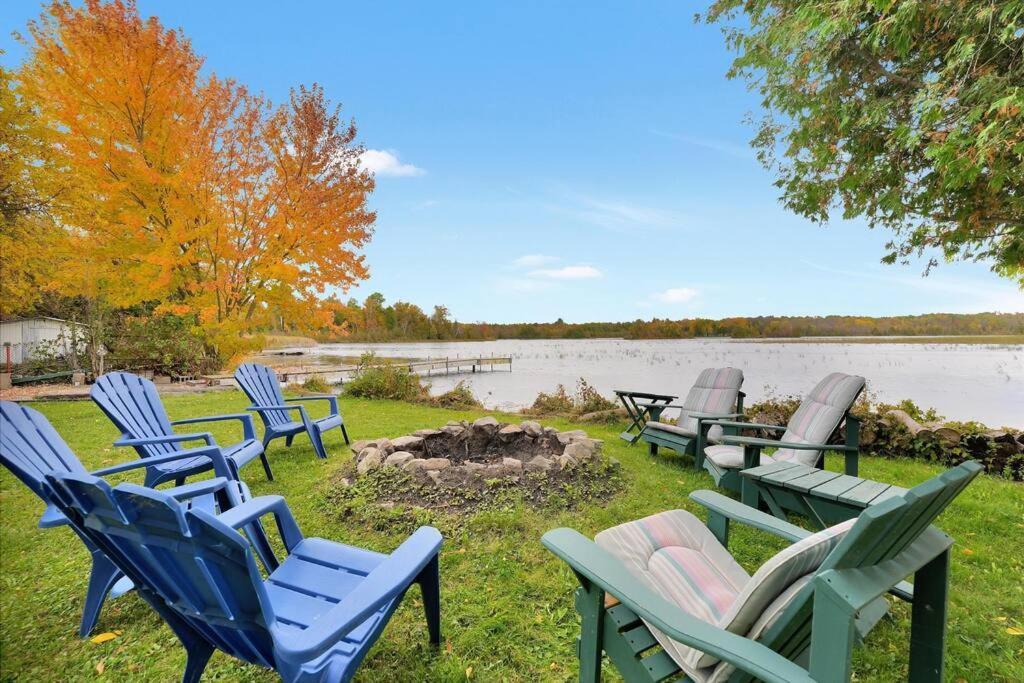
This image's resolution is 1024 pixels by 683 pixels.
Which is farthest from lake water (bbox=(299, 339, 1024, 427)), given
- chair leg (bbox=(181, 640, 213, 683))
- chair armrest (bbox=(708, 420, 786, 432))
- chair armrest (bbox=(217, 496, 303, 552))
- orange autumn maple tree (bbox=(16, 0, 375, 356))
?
chair leg (bbox=(181, 640, 213, 683))

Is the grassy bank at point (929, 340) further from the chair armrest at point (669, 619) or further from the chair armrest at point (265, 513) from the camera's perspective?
the chair armrest at point (265, 513)

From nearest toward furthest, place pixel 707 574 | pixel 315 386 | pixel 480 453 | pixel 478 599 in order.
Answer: pixel 707 574 → pixel 478 599 → pixel 480 453 → pixel 315 386

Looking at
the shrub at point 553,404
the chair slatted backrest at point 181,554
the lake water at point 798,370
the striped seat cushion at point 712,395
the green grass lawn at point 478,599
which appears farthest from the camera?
the shrub at point 553,404

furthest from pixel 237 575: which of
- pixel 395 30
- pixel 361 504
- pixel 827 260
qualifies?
pixel 827 260

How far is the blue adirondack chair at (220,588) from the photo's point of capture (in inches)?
48.3

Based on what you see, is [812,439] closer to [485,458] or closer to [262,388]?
[485,458]

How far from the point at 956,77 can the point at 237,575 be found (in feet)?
21.8

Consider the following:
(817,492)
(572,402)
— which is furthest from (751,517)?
(572,402)

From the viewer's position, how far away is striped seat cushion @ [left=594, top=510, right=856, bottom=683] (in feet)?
3.70

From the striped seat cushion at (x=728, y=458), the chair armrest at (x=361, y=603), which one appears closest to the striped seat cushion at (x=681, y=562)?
the chair armrest at (x=361, y=603)

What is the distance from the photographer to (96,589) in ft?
7.00

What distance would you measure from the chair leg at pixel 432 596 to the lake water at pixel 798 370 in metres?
5.18

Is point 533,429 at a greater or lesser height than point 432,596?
greater

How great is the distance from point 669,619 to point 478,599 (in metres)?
1.47
